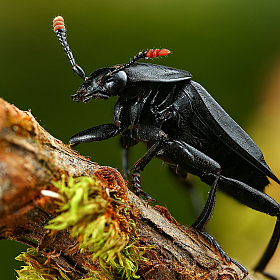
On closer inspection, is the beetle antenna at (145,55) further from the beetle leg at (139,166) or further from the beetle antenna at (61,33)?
the beetle leg at (139,166)

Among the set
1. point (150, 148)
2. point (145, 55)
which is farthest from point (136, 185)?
point (145, 55)

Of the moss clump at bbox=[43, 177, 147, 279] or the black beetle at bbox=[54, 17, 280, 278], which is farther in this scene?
the black beetle at bbox=[54, 17, 280, 278]

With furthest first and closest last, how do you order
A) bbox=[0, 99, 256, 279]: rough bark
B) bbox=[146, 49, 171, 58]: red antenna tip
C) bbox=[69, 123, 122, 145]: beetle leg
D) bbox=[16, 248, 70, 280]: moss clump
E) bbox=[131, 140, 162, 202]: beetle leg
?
bbox=[69, 123, 122, 145]: beetle leg, bbox=[131, 140, 162, 202]: beetle leg, bbox=[146, 49, 171, 58]: red antenna tip, bbox=[16, 248, 70, 280]: moss clump, bbox=[0, 99, 256, 279]: rough bark

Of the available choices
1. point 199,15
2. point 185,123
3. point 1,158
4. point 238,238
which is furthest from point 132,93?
point 238,238

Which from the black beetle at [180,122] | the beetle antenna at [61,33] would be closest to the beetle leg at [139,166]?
the black beetle at [180,122]

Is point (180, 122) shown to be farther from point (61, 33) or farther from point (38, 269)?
point (38, 269)

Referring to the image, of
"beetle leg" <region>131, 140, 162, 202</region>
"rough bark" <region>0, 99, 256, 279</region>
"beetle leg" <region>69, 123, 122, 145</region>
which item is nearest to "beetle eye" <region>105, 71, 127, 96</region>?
"beetle leg" <region>69, 123, 122, 145</region>

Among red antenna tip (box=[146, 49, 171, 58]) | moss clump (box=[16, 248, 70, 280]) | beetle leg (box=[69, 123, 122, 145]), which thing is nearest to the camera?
moss clump (box=[16, 248, 70, 280])

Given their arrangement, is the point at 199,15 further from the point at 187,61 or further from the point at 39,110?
the point at 39,110

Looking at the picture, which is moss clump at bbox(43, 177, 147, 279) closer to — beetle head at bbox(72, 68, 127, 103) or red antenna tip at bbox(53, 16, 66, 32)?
beetle head at bbox(72, 68, 127, 103)
